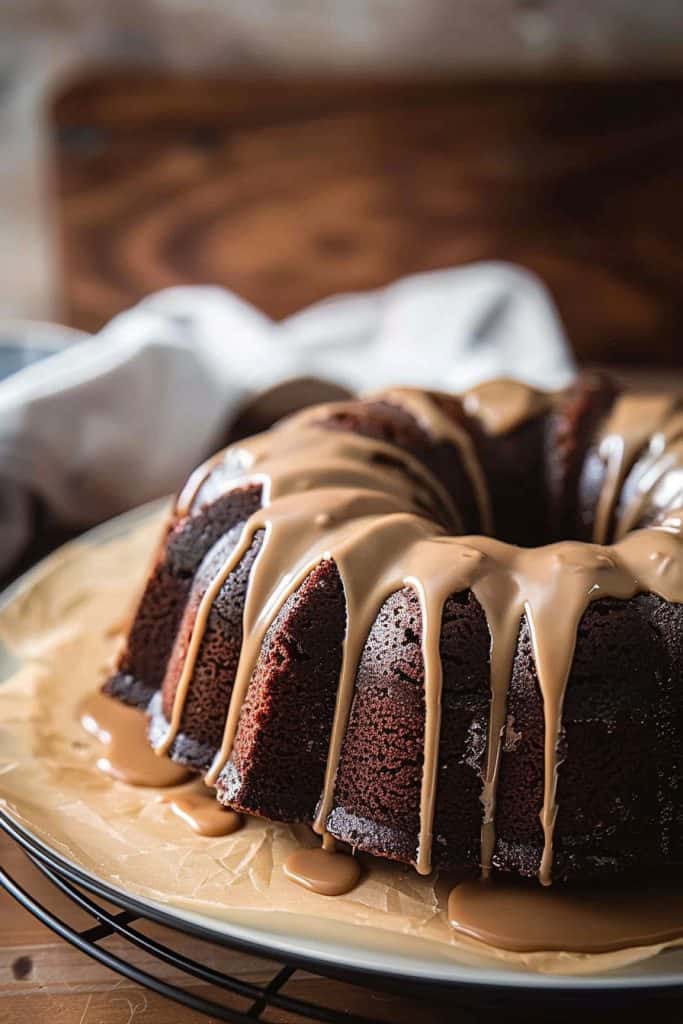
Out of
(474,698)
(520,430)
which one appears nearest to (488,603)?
(474,698)

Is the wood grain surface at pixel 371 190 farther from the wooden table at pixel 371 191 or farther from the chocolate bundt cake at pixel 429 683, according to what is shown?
the chocolate bundt cake at pixel 429 683

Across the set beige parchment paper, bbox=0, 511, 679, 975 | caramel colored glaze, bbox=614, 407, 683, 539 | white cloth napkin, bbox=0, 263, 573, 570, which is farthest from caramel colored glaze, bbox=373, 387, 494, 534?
white cloth napkin, bbox=0, 263, 573, 570

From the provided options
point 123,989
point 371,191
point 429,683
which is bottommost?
point 123,989

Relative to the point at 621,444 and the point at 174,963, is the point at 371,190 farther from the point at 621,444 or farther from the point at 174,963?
the point at 174,963

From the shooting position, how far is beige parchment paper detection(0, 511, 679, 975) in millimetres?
1083

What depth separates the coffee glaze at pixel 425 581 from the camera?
46.7 inches

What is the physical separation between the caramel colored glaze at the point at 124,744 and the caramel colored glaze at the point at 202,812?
27 mm

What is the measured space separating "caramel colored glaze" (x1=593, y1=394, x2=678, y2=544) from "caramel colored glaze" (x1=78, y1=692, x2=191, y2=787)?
2.16 ft

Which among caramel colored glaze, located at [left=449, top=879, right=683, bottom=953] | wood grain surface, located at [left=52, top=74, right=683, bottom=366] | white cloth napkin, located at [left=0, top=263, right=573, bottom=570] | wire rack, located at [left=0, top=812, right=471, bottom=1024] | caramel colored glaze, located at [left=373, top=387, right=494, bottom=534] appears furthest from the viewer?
wood grain surface, located at [left=52, top=74, right=683, bottom=366]

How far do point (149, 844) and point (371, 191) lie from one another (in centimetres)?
209

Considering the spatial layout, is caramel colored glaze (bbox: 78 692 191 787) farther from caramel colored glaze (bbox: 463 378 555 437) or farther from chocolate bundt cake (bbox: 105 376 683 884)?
caramel colored glaze (bbox: 463 378 555 437)

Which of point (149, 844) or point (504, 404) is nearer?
point (149, 844)

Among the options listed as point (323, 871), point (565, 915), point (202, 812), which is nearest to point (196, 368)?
point (202, 812)

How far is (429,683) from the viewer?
1188 mm
